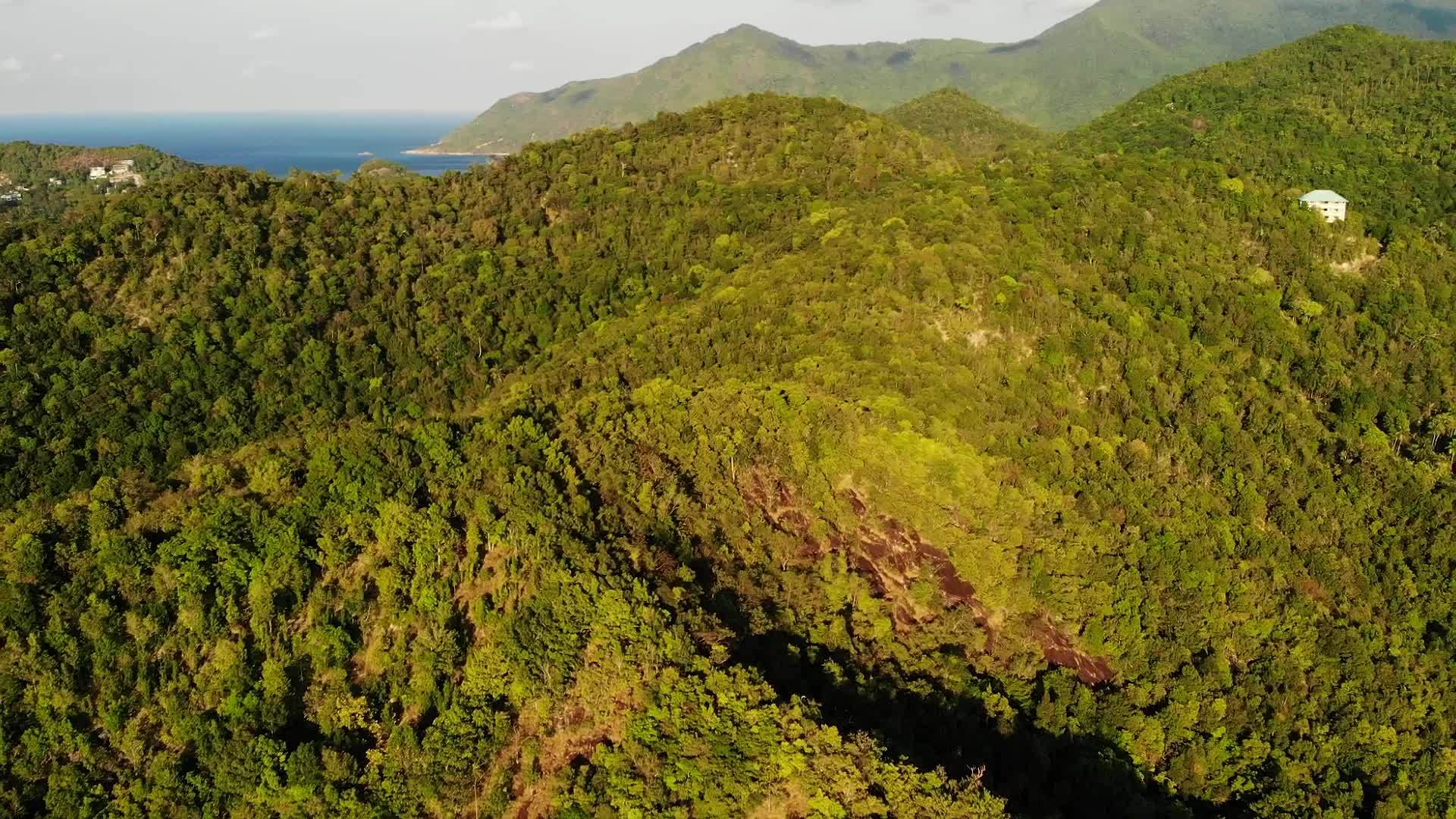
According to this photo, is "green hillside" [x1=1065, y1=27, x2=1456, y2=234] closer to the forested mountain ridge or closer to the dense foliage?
the forested mountain ridge

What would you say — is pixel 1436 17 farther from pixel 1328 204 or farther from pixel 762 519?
pixel 762 519

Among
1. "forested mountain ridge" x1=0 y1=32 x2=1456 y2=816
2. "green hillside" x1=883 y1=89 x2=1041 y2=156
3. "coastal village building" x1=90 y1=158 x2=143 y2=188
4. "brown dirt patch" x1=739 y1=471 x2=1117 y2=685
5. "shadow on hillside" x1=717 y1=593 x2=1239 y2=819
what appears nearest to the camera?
"forested mountain ridge" x1=0 y1=32 x2=1456 y2=816

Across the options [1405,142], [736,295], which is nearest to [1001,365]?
[736,295]

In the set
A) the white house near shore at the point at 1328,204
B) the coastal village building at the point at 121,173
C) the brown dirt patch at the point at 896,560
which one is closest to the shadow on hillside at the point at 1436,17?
the white house near shore at the point at 1328,204

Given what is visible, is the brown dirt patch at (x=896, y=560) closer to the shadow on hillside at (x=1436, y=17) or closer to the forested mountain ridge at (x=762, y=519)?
the forested mountain ridge at (x=762, y=519)

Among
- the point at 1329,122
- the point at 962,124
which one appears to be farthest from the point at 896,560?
the point at 962,124

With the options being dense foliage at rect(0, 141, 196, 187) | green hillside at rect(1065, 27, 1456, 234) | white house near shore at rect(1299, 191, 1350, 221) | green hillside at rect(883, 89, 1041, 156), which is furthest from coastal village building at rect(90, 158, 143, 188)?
white house near shore at rect(1299, 191, 1350, 221)
